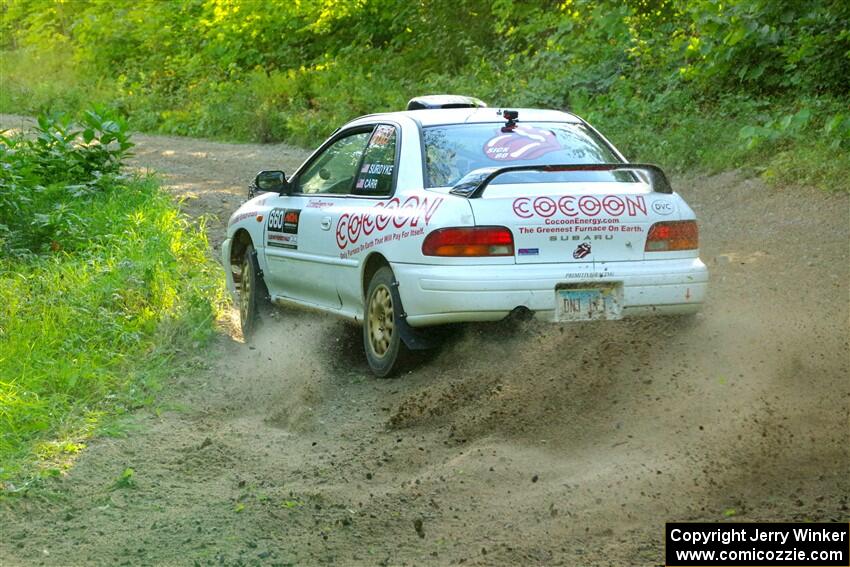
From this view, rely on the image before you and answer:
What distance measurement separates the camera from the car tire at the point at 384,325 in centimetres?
714

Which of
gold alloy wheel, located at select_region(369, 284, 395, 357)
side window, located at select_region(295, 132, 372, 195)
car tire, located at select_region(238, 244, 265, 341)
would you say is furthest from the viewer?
car tire, located at select_region(238, 244, 265, 341)

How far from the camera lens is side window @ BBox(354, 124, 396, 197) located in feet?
25.1

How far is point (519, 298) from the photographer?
22.0 feet

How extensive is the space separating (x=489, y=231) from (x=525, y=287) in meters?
0.36

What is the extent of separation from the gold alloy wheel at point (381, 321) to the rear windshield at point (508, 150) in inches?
28.3

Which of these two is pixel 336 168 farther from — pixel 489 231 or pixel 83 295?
pixel 83 295

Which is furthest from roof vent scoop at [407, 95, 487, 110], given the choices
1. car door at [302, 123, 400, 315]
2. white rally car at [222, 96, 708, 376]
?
car door at [302, 123, 400, 315]

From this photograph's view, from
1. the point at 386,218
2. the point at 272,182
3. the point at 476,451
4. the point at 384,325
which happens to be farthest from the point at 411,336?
the point at 272,182

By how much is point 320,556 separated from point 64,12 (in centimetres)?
3343

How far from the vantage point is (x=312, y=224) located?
8234 mm

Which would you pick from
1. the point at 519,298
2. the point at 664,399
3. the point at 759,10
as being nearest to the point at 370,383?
the point at 519,298

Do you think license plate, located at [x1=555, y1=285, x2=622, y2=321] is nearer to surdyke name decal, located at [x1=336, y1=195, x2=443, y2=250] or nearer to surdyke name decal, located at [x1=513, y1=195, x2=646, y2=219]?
surdyke name decal, located at [x1=513, y1=195, x2=646, y2=219]

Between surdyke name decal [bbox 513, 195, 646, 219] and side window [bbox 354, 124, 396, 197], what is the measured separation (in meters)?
1.05

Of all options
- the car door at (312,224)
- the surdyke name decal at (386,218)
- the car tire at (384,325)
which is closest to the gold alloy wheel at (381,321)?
the car tire at (384,325)
